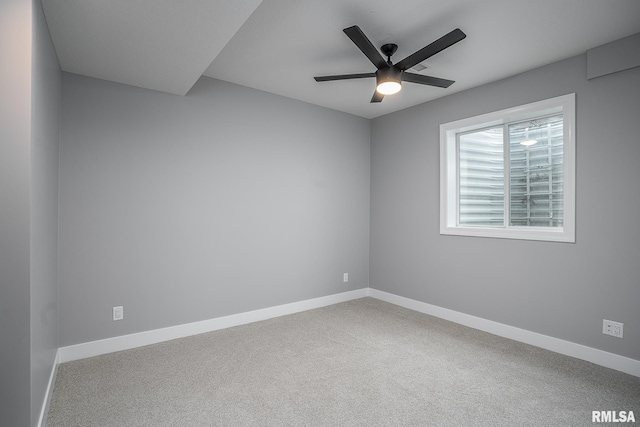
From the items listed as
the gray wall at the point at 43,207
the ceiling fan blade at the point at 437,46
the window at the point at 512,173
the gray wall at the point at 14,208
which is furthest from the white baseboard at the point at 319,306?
the ceiling fan blade at the point at 437,46

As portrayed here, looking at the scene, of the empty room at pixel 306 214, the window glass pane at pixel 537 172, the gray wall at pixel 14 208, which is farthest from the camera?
the window glass pane at pixel 537 172

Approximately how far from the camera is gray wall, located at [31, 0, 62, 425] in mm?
1667

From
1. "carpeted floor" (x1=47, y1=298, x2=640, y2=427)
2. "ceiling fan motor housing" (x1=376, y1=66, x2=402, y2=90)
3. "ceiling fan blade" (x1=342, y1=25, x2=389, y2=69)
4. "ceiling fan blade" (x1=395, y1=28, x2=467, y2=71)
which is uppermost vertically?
"ceiling fan blade" (x1=342, y1=25, x2=389, y2=69)

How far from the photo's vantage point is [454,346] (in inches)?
119

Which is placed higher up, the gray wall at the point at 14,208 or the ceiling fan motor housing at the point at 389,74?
the ceiling fan motor housing at the point at 389,74

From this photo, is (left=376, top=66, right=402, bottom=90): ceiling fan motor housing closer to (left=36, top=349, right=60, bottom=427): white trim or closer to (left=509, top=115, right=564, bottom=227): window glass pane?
(left=509, top=115, right=564, bottom=227): window glass pane

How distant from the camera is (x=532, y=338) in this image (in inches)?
121

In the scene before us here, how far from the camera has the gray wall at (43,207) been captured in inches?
65.6

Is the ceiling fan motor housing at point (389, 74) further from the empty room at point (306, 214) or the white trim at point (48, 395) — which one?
the white trim at point (48, 395)

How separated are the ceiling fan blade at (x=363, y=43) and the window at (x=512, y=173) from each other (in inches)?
65.6

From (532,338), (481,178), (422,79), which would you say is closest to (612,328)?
(532,338)

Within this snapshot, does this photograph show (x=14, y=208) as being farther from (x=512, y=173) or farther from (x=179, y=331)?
(x=512, y=173)

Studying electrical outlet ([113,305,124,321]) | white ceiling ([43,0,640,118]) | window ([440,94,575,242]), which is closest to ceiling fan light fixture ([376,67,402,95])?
white ceiling ([43,0,640,118])

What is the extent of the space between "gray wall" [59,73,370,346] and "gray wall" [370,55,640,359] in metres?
0.83
